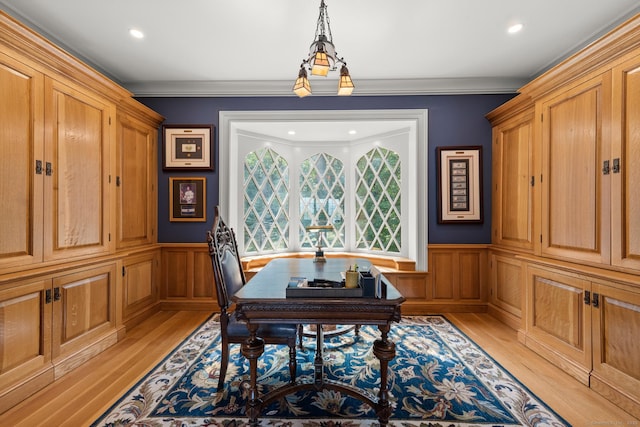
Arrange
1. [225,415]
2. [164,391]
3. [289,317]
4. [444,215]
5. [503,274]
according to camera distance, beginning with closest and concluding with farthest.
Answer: [289,317] < [225,415] < [164,391] < [503,274] < [444,215]

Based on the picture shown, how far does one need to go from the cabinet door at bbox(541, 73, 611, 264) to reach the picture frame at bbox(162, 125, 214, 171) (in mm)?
3415

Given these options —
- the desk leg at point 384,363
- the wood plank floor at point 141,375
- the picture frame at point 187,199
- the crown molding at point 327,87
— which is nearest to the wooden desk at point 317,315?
the desk leg at point 384,363

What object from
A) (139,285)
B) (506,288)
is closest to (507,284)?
(506,288)

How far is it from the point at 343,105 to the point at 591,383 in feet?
10.8

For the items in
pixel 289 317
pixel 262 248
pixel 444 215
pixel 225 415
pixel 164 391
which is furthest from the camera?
pixel 262 248

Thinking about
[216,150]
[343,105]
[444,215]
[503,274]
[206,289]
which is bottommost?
[206,289]

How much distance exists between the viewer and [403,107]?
3592 mm

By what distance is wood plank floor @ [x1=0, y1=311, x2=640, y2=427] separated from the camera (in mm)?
1724

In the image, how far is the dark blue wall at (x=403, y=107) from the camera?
3.55m

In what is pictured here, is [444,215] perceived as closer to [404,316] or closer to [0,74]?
[404,316]

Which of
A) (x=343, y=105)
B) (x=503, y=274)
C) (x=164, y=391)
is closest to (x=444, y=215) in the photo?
(x=503, y=274)

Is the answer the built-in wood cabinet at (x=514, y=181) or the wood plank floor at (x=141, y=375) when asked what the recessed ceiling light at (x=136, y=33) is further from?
the built-in wood cabinet at (x=514, y=181)

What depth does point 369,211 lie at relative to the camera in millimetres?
4230

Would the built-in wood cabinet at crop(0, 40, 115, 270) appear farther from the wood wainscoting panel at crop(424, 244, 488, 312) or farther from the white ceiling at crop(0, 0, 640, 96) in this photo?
the wood wainscoting panel at crop(424, 244, 488, 312)
